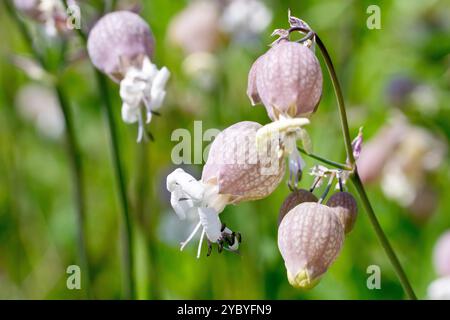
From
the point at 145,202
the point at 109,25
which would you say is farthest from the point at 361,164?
the point at 109,25

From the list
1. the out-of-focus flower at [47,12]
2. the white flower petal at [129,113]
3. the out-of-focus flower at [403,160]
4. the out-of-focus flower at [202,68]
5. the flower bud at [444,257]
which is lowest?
the flower bud at [444,257]

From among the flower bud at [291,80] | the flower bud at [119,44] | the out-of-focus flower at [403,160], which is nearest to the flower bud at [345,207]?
the flower bud at [291,80]

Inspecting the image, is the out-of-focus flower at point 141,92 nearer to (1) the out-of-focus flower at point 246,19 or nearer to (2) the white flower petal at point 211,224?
(2) the white flower petal at point 211,224

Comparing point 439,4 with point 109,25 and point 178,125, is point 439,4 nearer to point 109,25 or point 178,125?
point 178,125

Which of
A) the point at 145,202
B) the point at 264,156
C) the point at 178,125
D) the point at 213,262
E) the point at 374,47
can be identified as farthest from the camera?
the point at 374,47

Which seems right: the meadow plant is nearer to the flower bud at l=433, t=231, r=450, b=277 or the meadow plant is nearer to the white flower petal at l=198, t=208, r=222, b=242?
the white flower petal at l=198, t=208, r=222, b=242
